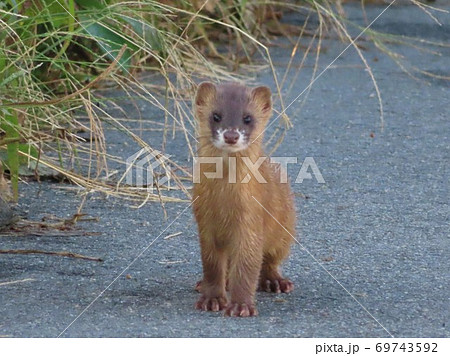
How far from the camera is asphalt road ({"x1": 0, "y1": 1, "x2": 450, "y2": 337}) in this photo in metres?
3.41

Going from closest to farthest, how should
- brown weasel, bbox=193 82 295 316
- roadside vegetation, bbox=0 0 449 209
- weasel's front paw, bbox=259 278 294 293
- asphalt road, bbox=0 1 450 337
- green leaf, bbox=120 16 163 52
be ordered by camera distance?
1. asphalt road, bbox=0 1 450 337
2. brown weasel, bbox=193 82 295 316
3. weasel's front paw, bbox=259 278 294 293
4. roadside vegetation, bbox=0 0 449 209
5. green leaf, bbox=120 16 163 52

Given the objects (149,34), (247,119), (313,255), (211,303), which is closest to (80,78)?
(149,34)

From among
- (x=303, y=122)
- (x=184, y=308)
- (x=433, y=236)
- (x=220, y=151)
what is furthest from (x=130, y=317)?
(x=303, y=122)

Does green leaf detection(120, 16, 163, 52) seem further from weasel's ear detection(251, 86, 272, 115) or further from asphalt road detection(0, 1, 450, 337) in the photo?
weasel's ear detection(251, 86, 272, 115)

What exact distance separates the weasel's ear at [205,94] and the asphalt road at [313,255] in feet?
2.29

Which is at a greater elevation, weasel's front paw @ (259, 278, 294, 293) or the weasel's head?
the weasel's head

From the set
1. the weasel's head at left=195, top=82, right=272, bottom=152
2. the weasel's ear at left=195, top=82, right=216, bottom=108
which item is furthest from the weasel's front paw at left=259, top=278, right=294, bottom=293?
the weasel's ear at left=195, top=82, right=216, bottom=108

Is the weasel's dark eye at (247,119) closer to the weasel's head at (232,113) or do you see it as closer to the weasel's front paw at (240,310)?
the weasel's head at (232,113)

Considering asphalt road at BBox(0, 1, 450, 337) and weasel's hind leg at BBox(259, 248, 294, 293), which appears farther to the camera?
weasel's hind leg at BBox(259, 248, 294, 293)

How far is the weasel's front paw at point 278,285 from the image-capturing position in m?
3.86

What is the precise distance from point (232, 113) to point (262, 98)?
181mm

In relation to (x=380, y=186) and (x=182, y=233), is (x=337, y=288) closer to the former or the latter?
(x=182, y=233)

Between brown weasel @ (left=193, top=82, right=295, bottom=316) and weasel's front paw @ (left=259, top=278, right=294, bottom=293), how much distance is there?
0.59 ft

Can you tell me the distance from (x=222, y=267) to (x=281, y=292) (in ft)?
1.02
